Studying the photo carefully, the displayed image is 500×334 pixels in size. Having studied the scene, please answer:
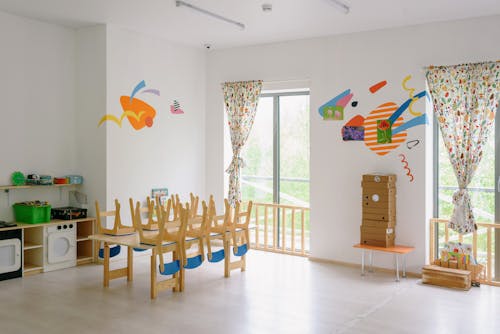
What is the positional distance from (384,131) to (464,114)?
0.92 m

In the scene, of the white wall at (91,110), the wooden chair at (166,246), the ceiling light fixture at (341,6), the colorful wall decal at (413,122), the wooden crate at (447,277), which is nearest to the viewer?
the wooden chair at (166,246)

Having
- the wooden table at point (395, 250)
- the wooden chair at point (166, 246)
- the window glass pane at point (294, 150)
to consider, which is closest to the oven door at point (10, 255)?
the wooden chair at point (166, 246)

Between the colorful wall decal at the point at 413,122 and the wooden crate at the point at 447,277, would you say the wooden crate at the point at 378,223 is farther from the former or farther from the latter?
the colorful wall decal at the point at 413,122

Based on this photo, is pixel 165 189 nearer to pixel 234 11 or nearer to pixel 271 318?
pixel 234 11

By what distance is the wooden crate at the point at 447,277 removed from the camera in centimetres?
529

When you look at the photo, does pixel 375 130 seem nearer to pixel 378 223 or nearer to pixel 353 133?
pixel 353 133

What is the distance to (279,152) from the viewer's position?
731 centimetres

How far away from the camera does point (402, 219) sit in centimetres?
600

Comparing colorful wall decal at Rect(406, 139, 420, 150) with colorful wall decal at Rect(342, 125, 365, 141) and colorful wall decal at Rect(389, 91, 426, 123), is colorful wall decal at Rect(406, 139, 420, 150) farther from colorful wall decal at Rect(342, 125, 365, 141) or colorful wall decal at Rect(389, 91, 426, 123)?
colorful wall decal at Rect(342, 125, 365, 141)

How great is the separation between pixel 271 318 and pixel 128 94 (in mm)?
3488

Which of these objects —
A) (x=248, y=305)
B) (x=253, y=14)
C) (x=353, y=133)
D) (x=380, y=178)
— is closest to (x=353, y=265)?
(x=380, y=178)

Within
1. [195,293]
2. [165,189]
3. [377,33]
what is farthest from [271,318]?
[377,33]

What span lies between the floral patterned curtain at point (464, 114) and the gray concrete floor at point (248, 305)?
38.1 inches

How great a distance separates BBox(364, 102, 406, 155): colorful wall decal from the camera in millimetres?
6012
